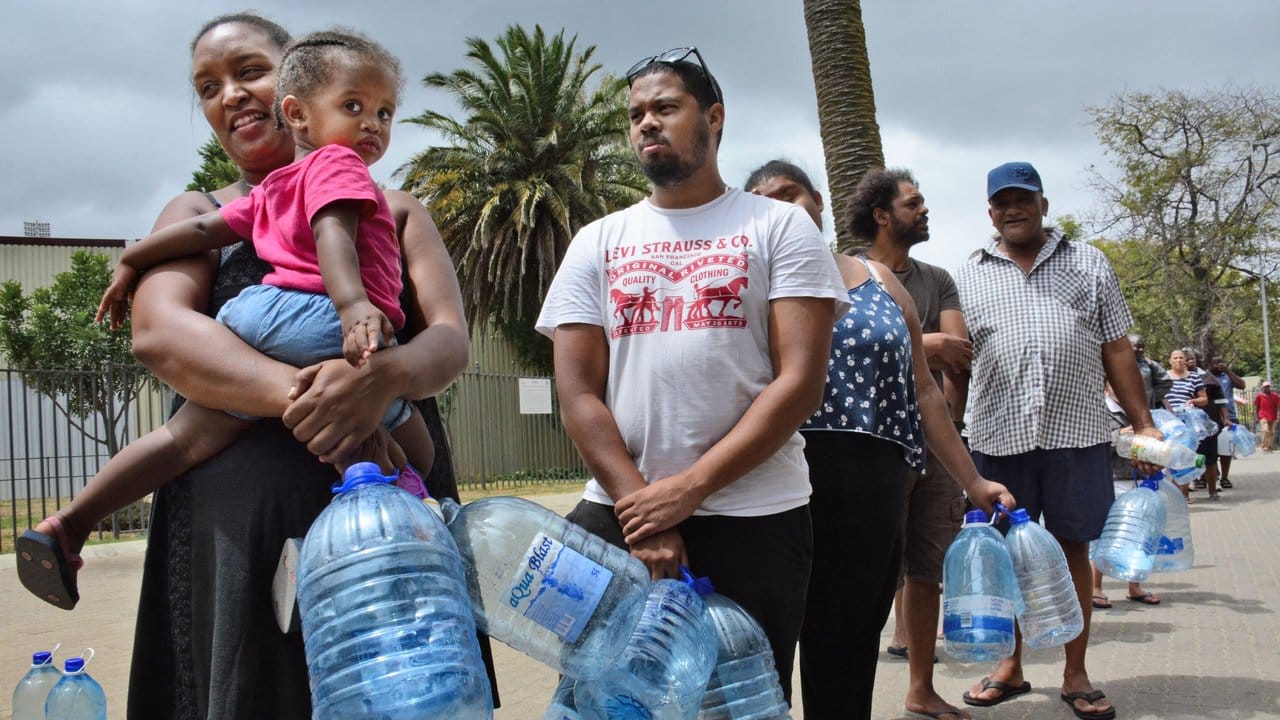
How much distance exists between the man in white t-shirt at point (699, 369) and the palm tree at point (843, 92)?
581 centimetres

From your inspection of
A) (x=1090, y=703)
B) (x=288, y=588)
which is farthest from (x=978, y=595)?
(x=288, y=588)

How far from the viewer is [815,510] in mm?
3121

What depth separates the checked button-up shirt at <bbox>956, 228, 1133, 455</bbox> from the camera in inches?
176

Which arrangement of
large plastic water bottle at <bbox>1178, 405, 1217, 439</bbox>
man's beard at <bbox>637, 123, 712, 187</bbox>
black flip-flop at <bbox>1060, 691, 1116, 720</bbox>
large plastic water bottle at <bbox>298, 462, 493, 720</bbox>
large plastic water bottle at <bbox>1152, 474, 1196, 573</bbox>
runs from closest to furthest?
large plastic water bottle at <bbox>298, 462, 493, 720</bbox>, man's beard at <bbox>637, 123, 712, 187</bbox>, black flip-flop at <bbox>1060, 691, 1116, 720</bbox>, large plastic water bottle at <bbox>1152, 474, 1196, 573</bbox>, large plastic water bottle at <bbox>1178, 405, 1217, 439</bbox>

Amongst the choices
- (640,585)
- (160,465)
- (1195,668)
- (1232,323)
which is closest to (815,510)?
(640,585)

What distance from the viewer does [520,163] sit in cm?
2598

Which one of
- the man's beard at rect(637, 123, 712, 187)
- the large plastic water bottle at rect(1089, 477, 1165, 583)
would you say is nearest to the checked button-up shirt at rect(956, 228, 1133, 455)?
the large plastic water bottle at rect(1089, 477, 1165, 583)

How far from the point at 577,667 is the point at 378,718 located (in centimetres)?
49

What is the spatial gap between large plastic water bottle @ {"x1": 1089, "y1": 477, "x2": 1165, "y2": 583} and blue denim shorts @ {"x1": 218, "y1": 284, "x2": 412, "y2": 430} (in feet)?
14.9

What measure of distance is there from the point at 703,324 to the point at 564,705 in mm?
943

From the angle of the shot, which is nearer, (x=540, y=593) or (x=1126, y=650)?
(x=540, y=593)

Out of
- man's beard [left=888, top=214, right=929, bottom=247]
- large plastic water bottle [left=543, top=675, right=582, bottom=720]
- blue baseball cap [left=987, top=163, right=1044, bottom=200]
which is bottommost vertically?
large plastic water bottle [left=543, top=675, right=582, bottom=720]

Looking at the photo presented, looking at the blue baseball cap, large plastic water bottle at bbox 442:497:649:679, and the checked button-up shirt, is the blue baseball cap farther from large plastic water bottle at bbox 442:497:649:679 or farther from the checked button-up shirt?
large plastic water bottle at bbox 442:497:649:679

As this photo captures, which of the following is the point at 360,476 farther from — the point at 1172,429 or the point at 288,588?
the point at 1172,429
